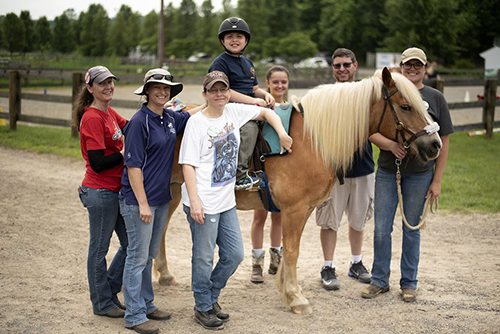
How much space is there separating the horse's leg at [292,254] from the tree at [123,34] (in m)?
52.6

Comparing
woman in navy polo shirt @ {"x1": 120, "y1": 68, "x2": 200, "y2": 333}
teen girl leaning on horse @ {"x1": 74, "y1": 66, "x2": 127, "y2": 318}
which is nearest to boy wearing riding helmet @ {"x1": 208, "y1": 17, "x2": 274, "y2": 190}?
woman in navy polo shirt @ {"x1": 120, "y1": 68, "x2": 200, "y2": 333}

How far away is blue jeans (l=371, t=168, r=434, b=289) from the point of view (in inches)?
Answer: 166

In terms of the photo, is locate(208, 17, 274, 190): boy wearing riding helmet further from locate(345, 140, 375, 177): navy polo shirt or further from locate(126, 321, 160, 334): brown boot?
locate(126, 321, 160, 334): brown boot

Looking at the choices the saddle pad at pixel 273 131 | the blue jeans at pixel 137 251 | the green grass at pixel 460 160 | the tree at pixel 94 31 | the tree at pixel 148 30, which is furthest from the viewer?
the tree at pixel 148 30

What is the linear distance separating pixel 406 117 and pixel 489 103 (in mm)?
9491

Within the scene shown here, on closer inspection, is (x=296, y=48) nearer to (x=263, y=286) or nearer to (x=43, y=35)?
(x=43, y=35)

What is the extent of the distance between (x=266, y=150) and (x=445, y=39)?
127ft

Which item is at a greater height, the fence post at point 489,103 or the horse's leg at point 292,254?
the fence post at point 489,103

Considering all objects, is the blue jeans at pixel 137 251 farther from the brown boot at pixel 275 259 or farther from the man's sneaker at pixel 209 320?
the brown boot at pixel 275 259

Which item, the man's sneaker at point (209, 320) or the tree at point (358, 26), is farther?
the tree at point (358, 26)

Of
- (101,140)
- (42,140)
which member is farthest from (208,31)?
(101,140)

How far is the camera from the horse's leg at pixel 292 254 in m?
4.03

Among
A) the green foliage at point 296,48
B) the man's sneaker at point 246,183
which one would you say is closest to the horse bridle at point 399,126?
the man's sneaker at point 246,183

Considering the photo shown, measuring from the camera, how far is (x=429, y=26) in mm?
37500
